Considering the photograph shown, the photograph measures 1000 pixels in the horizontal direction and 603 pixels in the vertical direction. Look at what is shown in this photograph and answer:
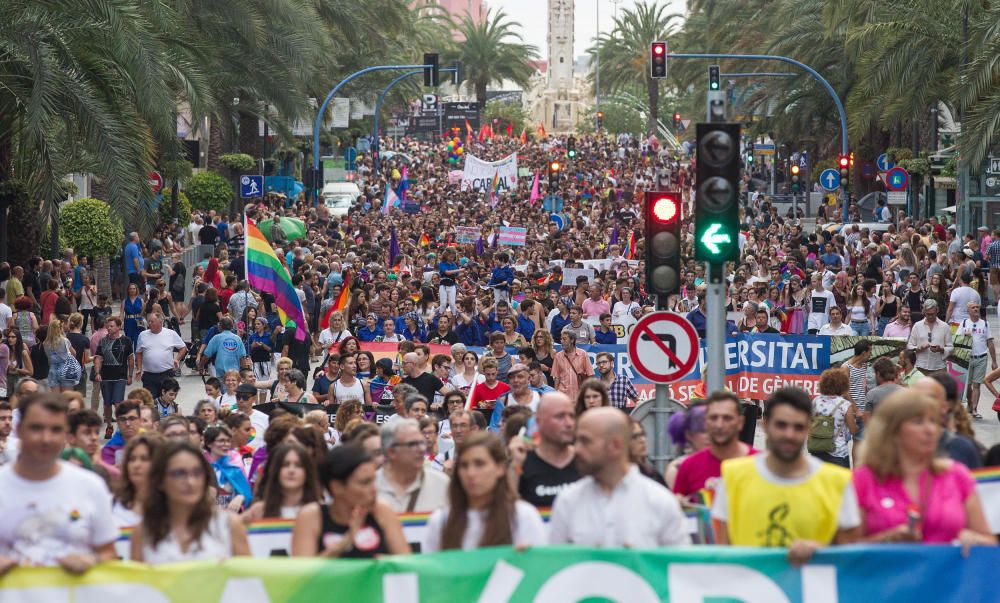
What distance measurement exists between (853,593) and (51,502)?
3170 millimetres

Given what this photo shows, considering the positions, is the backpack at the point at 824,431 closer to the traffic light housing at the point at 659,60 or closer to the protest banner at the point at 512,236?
the protest banner at the point at 512,236

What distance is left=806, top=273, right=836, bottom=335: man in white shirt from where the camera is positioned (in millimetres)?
22516

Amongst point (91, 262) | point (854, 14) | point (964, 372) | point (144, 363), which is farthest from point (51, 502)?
point (854, 14)

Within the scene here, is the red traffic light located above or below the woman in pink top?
above

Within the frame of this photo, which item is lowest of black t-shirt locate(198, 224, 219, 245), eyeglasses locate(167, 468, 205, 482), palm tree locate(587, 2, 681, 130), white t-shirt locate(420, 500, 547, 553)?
white t-shirt locate(420, 500, 547, 553)

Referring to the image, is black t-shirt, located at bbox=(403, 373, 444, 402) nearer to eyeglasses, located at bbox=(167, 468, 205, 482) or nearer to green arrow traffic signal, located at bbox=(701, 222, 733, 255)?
green arrow traffic signal, located at bbox=(701, 222, 733, 255)

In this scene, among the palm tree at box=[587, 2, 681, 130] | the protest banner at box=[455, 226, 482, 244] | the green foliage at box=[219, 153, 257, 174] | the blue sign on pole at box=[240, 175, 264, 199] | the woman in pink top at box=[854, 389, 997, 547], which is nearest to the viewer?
the woman in pink top at box=[854, 389, 997, 547]

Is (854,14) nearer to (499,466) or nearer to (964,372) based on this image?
(964,372)

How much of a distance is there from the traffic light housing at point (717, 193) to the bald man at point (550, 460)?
10.6ft

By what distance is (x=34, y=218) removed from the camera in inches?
1080

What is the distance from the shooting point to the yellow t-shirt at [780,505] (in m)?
6.63

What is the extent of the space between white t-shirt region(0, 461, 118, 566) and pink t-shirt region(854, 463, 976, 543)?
302 centimetres

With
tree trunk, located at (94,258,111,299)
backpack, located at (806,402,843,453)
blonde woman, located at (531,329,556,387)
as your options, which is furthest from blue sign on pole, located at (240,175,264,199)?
backpack, located at (806,402,843,453)

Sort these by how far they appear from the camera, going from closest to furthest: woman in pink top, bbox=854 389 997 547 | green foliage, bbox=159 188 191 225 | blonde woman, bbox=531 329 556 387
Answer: woman in pink top, bbox=854 389 997 547 < blonde woman, bbox=531 329 556 387 < green foliage, bbox=159 188 191 225
